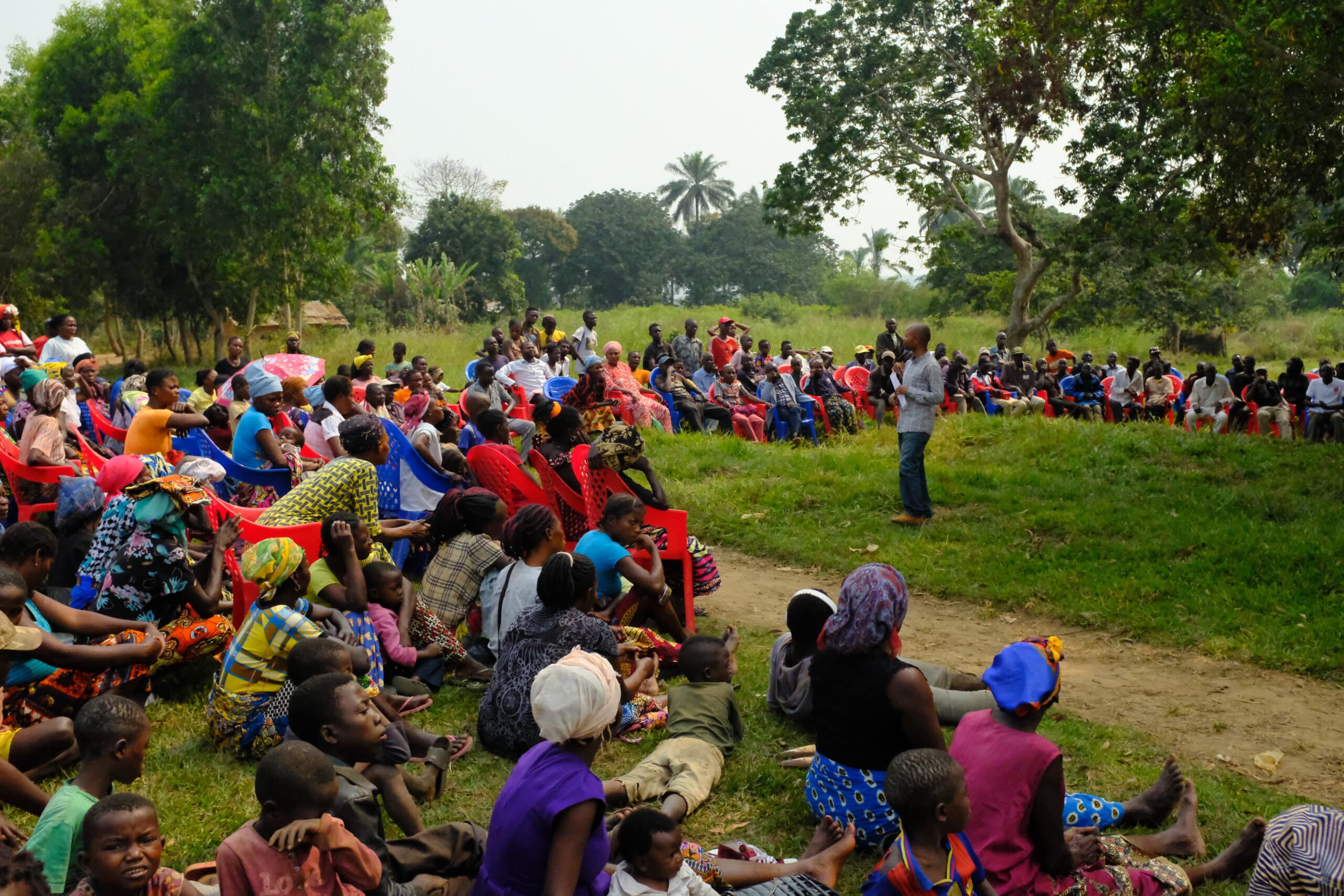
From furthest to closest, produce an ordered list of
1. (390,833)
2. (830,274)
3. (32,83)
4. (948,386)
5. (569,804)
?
(830,274), (32,83), (948,386), (390,833), (569,804)

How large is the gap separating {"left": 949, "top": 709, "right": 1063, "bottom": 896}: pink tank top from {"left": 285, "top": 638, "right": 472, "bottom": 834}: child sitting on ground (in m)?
1.95

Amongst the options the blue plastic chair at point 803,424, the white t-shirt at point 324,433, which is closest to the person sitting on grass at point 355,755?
the white t-shirt at point 324,433

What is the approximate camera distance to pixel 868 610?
146 inches

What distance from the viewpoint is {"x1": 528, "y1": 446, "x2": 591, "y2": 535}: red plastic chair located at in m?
6.93

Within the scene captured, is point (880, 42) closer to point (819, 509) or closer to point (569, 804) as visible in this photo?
point (819, 509)

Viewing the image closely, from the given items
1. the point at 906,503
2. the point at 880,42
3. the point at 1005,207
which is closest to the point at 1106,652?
the point at 906,503

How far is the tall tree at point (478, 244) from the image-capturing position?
39.2 m

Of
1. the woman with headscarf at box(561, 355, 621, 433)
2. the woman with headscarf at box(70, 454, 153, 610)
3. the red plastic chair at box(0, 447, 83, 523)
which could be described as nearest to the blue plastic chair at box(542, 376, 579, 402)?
the woman with headscarf at box(561, 355, 621, 433)

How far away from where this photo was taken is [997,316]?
3341cm

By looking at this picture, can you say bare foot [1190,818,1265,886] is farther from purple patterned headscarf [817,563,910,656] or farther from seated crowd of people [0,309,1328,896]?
purple patterned headscarf [817,563,910,656]

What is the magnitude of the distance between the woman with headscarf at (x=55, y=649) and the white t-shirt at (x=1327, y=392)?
13.5 metres

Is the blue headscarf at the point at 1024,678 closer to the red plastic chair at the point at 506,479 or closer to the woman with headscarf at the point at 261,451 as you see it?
the red plastic chair at the point at 506,479

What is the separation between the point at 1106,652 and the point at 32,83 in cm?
2899

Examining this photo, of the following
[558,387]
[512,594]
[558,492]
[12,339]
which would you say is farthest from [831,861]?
[12,339]
